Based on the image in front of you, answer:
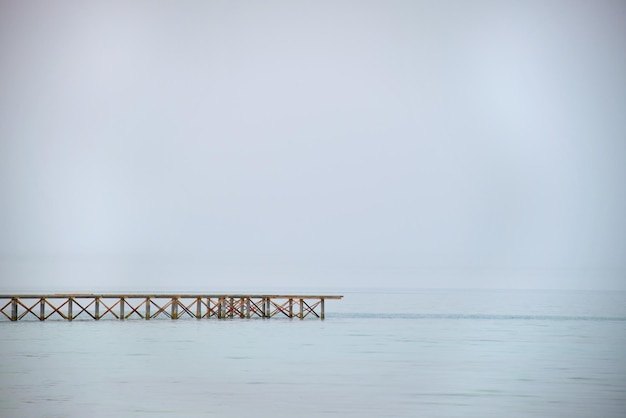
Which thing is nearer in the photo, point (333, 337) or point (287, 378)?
point (287, 378)

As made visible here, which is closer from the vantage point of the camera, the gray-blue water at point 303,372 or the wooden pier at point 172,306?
Result: the gray-blue water at point 303,372

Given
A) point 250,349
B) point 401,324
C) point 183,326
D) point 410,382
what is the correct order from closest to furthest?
1. point 410,382
2. point 250,349
3. point 183,326
4. point 401,324

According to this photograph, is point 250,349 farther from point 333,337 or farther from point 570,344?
point 570,344

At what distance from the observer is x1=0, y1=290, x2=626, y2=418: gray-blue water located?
85.5ft

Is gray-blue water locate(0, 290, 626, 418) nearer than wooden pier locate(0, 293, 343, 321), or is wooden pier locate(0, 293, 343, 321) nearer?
gray-blue water locate(0, 290, 626, 418)

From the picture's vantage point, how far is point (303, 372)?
112 ft

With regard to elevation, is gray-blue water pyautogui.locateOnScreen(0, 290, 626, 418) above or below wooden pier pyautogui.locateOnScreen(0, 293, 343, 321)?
below

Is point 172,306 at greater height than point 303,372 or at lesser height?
greater

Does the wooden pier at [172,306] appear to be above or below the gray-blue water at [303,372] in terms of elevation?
above

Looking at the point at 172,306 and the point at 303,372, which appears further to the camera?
the point at 172,306

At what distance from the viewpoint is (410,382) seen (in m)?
31.6

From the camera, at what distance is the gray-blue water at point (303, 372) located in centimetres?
2605

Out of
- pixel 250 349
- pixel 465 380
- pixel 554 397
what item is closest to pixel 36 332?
pixel 250 349

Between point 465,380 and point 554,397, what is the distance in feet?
15.5
